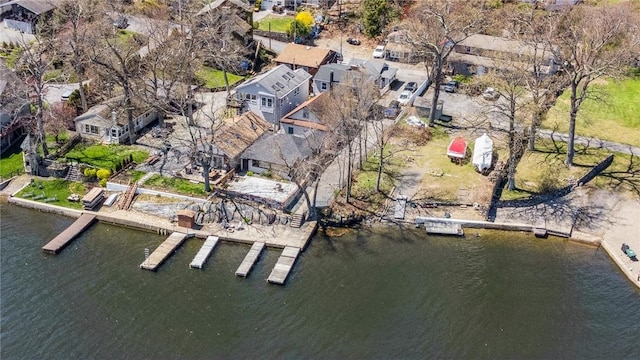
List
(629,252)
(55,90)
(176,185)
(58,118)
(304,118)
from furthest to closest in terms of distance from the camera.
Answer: (55,90) < (304,118) < (58,118) < (176,185) < (629,252)

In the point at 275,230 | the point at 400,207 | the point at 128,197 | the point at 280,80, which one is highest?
the point at 280,80

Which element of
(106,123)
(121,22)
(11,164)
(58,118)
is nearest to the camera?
(11,164)

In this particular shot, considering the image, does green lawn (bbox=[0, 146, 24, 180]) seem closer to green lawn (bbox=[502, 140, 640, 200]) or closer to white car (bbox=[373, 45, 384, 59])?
green lawn (bbox=[502, 140, 640, 200])

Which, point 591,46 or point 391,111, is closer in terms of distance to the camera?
point 591,46

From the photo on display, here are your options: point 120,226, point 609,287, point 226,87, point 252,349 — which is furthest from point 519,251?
point 226,87

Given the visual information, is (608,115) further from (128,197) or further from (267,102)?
(128,197)

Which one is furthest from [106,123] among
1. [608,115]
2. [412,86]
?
[608,115]

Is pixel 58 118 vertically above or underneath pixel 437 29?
underneath

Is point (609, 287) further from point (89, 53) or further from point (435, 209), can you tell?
point (89, 53)
